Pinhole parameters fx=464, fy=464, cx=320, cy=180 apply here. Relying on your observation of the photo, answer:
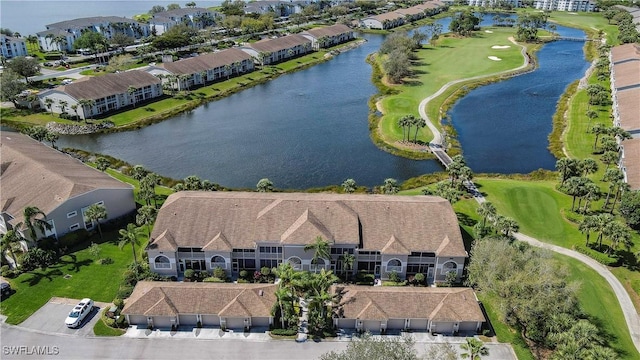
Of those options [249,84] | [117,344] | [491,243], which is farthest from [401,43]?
[117,344]

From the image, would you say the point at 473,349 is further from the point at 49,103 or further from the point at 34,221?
the point at 49,103

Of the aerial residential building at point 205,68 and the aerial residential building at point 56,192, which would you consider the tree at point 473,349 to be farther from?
the aerial residential building at point 205,68

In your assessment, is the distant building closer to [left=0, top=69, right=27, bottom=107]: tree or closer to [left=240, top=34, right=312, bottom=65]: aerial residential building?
[left=0, top=69, right=27, bottom=107]: tree

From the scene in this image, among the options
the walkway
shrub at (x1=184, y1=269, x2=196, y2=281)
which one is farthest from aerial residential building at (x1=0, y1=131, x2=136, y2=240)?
the walkway

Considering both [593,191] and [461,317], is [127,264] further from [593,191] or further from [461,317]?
[593,191]

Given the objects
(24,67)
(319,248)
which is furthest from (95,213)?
(24,67)

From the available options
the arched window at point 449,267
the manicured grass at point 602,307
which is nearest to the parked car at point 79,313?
the arched window at point 449,267
